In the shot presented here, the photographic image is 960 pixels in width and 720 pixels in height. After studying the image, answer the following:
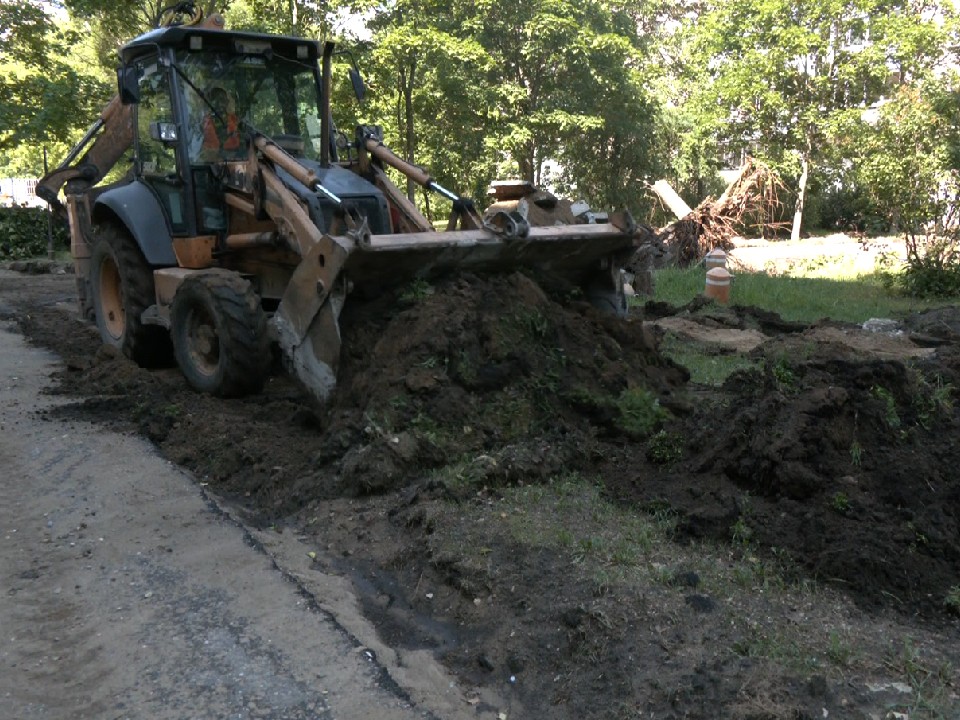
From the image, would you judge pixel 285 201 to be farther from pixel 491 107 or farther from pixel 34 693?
pixel 491 107

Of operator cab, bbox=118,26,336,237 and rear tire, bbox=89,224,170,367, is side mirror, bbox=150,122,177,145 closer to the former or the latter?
operator cab, bbox=118,26,336,237

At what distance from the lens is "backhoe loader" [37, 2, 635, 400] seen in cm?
689

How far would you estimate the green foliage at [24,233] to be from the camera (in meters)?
22.9

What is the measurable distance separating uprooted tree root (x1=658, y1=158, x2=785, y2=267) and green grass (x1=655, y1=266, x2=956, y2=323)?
1.84m

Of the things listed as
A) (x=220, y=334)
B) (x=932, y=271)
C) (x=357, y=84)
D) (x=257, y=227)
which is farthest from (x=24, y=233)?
(x=932, y=271)

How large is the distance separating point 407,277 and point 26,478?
2883 millimetres

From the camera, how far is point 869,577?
177 inches

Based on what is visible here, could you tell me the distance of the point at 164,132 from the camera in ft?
27.2

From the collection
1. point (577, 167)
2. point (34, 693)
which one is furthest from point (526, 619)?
point (577, 167)

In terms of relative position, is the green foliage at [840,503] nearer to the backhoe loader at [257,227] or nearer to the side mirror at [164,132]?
the backhoe loader at [257,227]

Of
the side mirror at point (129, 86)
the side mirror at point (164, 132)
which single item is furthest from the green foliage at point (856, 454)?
the side mirror at point (129, 86)

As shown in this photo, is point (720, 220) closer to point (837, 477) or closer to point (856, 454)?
point (856, 454)

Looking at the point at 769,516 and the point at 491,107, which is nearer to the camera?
the point at 769,516

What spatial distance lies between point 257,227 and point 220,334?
4.20 ft
